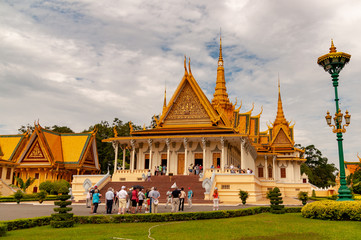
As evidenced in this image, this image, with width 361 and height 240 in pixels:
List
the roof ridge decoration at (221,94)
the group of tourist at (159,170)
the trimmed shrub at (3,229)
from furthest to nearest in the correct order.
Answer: the roof ridge decoration at (221,94) < the group of tourist at (159,170) < the trimmed shrub at (3,229)

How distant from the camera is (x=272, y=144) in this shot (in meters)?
46.8

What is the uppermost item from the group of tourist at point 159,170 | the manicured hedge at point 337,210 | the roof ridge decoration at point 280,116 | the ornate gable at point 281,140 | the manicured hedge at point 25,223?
the roof ridge decoration at point 280,116

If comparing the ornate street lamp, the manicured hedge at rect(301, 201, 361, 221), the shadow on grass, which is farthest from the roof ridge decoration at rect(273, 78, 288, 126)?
the shadow on grass

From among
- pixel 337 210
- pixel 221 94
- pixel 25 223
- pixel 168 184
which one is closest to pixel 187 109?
pixel 168 184

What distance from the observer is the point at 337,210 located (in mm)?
11562

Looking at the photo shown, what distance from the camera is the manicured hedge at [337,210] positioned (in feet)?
37.0

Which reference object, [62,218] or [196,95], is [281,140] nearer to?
[196,95]

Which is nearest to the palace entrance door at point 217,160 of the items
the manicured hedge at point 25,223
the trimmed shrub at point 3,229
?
the manicured hedge at point 25,223

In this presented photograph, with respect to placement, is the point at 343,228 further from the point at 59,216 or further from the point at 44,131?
the point at 44,131

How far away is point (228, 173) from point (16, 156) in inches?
1125

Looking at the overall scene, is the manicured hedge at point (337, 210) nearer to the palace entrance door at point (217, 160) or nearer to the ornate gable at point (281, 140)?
the palace entrance door at point (217, 160)

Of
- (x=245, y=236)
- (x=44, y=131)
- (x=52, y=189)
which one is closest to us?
(x=245, y=236)

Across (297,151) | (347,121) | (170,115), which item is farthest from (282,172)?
(347,121)

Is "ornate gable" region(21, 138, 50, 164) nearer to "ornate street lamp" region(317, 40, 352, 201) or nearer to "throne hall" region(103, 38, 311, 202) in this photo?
"throne hall" region(103, 38, 311, 202)
